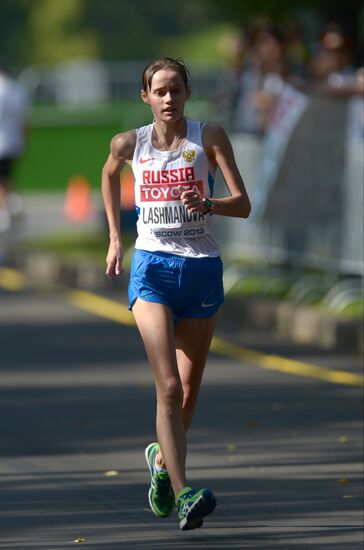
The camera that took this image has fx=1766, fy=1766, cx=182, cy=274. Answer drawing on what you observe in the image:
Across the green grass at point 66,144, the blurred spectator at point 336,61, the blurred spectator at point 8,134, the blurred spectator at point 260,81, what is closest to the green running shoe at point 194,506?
the blurred spectator at point 336,61

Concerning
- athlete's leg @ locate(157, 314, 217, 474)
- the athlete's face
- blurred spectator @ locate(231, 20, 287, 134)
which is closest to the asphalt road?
athlete's leg @ locate(157, 314, 217, 474)

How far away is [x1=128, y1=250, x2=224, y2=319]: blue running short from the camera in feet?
22.8

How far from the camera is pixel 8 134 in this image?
69.4 feet

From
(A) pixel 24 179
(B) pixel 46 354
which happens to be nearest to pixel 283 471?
(B) pixel 46 354

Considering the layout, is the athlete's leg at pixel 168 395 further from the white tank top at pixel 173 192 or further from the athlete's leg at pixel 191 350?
the white tank top at pixel 173 192

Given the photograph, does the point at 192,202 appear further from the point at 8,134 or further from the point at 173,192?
the point at 8,134

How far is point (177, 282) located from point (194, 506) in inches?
35.7

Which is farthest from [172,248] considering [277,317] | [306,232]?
[306,232]

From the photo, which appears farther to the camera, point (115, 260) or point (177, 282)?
point (115, 260)

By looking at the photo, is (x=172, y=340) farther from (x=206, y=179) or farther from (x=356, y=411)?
(x=356, y=411)

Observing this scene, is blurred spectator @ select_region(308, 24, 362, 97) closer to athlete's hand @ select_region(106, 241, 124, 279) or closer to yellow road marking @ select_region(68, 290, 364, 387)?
yellow road marking @ select_region(68, 290, 364, 387)

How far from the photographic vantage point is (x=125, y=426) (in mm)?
9359

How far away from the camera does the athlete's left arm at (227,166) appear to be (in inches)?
273

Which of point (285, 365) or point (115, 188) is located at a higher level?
point (115, 188)
